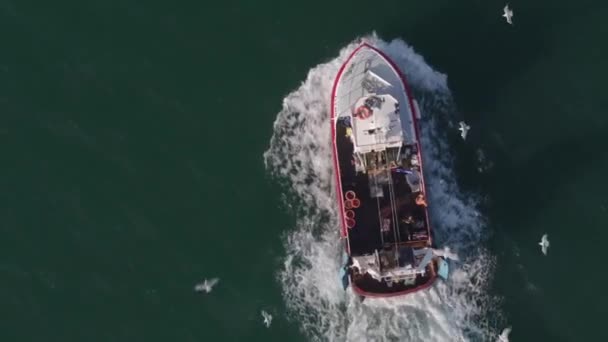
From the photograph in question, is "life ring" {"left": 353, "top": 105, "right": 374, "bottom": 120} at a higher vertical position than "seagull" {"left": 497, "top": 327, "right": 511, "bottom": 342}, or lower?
higher

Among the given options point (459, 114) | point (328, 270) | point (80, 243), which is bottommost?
point (328, 270)

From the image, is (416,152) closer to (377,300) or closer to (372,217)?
(372,217)

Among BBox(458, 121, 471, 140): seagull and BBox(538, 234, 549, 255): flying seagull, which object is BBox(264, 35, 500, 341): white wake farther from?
BBox(538, 234, 549, 255): flying seagull

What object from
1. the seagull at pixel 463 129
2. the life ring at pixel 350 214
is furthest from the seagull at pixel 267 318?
the seagull at pixel 463 129

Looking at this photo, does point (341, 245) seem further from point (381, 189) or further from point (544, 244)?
point (544, 244)

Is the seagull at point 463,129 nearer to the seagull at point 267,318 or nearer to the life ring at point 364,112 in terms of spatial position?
the life ring at point 364,112

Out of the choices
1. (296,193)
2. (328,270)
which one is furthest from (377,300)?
(296,193)

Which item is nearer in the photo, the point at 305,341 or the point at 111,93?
the point at 305,341

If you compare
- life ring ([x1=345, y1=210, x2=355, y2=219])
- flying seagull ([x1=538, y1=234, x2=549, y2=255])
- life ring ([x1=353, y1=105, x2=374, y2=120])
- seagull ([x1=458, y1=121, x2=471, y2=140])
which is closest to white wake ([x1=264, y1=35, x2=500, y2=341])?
seagull ([x1=458, y1=121, x2=471, y2=140])
